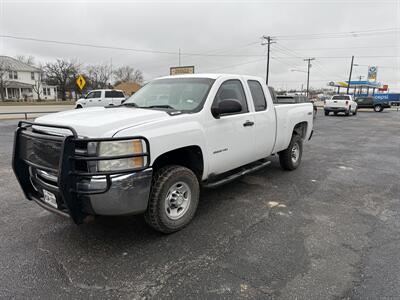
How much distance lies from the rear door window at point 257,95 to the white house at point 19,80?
62812 millimetres

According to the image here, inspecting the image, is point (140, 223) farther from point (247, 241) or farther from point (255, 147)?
point (255, 147)

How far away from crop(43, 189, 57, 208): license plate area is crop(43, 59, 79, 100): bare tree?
71.1 m

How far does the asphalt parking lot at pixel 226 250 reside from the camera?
247 centimetres

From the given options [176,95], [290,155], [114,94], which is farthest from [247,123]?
[114,94]

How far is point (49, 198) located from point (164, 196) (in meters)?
1.21

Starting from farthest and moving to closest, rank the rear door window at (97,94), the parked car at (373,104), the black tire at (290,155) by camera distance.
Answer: the parked car at (373,104)
the rear door window at (97,94)
the black tire at (290,155)

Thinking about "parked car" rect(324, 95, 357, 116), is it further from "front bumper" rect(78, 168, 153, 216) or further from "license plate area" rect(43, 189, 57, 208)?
"license plate area" rect(43, 189, 57, 208)

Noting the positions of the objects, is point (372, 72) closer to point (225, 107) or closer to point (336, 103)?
point (336, 103)

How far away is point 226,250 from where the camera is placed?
306 cm

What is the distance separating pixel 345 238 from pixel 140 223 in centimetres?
251

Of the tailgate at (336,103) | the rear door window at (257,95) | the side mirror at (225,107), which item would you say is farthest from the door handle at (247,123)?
the tailgate at (336,103)

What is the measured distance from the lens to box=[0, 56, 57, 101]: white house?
188ft

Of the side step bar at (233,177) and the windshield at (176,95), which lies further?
the side step bar at (233,177)

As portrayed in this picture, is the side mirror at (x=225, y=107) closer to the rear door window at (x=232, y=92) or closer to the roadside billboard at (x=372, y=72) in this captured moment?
the rear door window at (x=232, y=92)
